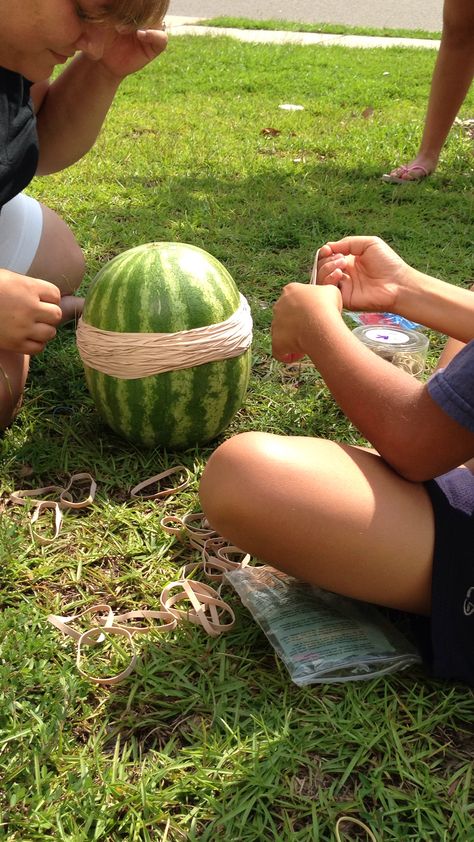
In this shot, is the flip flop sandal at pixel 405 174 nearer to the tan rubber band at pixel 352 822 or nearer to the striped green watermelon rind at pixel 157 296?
the striped green watermelon rind at pixel 157 296

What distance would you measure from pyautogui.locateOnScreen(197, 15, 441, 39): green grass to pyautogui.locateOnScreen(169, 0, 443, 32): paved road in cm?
78

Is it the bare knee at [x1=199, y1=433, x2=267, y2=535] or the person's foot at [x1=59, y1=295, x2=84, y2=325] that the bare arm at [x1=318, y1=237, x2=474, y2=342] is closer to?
the bare knee at [x1=199, y1=433, x2=267, y2=535]

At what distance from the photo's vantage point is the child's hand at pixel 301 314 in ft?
5.95

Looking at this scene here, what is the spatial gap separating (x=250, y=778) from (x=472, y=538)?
2.00 ft

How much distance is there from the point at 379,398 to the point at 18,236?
153 centimetres

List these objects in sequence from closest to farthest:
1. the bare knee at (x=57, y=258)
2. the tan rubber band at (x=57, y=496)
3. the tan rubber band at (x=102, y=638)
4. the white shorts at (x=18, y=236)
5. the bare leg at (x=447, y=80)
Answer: the tan rubber band at (x=102, y=638), the tan rubber band at (x=57, y=496), the white shorts at (x=18, y=236), the bare knee at (x=57, y=258), the bare leg at (x=447, y=80)

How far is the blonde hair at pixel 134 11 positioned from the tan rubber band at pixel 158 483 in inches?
46.1

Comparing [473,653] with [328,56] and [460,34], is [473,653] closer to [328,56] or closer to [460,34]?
[460,34]

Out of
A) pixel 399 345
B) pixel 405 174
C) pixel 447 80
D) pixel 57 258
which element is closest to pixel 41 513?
pixel 57 258

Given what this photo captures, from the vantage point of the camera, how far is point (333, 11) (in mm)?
12336

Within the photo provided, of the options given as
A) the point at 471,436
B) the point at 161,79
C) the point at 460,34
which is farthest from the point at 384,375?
the point at 161,79

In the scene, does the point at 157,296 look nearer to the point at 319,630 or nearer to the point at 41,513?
the point at 41,513

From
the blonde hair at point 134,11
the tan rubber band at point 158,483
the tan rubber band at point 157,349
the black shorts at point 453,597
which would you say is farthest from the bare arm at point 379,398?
the blonde hair at point 134,11

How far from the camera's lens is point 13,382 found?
7.60 ft
